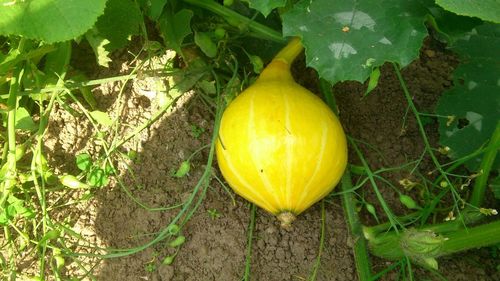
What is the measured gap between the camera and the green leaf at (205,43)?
1.67 metres

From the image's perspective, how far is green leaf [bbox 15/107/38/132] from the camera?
1.68 m

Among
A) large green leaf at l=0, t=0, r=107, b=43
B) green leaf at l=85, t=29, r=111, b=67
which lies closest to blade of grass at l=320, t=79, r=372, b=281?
green leaf at l=85, t=29, r=111, b=67

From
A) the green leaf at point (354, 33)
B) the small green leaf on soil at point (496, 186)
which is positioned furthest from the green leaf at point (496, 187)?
the green leaf at point (354, 33)

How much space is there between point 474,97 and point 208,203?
77 centimetres

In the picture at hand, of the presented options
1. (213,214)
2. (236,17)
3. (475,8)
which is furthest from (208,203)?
(475,8)

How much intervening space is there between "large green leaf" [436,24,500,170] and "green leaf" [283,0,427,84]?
0.32 meters

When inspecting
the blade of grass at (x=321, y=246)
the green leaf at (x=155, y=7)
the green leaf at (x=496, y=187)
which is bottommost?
the blade of grass at (x=321, y=246)

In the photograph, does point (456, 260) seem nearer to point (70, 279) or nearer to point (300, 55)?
point (300, 55)

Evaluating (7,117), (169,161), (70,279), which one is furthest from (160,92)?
(70,279)

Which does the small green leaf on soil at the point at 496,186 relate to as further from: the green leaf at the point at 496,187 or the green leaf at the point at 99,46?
the green leaf at the point at 99,46

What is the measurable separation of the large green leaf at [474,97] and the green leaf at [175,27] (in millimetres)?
720

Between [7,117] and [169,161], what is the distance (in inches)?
17.6

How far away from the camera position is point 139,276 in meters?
1.66

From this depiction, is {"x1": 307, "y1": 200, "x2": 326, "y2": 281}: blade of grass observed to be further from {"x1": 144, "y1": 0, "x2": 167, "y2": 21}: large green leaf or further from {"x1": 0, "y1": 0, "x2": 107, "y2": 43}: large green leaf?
{"x1": 0, "y1": 0, "x2": 107, "y2": 43}: large green leaf
